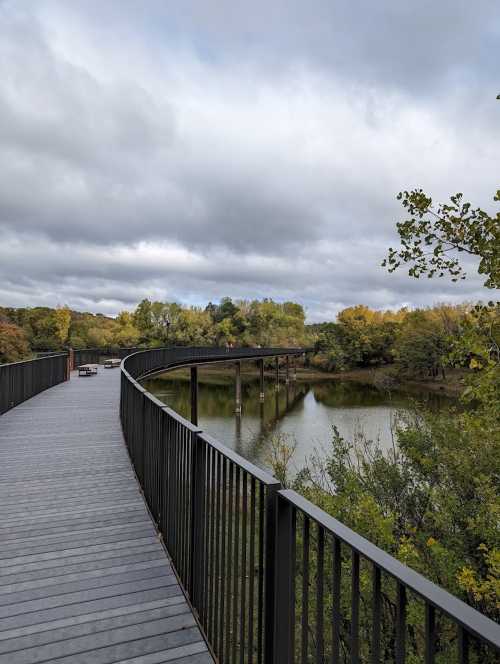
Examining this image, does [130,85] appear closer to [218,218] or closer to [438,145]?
[438,145]

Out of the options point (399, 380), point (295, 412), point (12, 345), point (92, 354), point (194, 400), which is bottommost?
point (295, 412)

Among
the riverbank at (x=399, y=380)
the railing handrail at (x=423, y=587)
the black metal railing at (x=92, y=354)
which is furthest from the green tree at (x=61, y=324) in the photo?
the railing handrail at (x=423, y=587)

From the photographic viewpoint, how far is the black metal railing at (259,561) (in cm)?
113

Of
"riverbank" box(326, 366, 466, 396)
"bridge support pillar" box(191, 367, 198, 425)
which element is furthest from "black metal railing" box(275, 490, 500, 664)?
"riverbank" box(326, 366, 466, 396)

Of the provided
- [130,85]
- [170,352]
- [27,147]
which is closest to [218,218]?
[27,147]

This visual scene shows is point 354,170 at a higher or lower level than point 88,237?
lower

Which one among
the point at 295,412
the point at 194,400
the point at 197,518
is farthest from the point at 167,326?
the point at 197,518

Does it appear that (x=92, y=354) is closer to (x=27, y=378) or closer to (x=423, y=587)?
(x=27, y=378)

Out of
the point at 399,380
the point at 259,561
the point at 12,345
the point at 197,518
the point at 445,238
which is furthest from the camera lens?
the point at 399,380

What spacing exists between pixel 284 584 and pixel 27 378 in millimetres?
13667

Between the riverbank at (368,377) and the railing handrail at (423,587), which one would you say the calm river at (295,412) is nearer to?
the riverbank at (368,377)

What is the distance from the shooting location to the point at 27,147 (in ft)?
80.1

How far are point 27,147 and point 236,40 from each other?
16196mm

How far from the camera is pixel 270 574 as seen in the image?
1.96 meters
